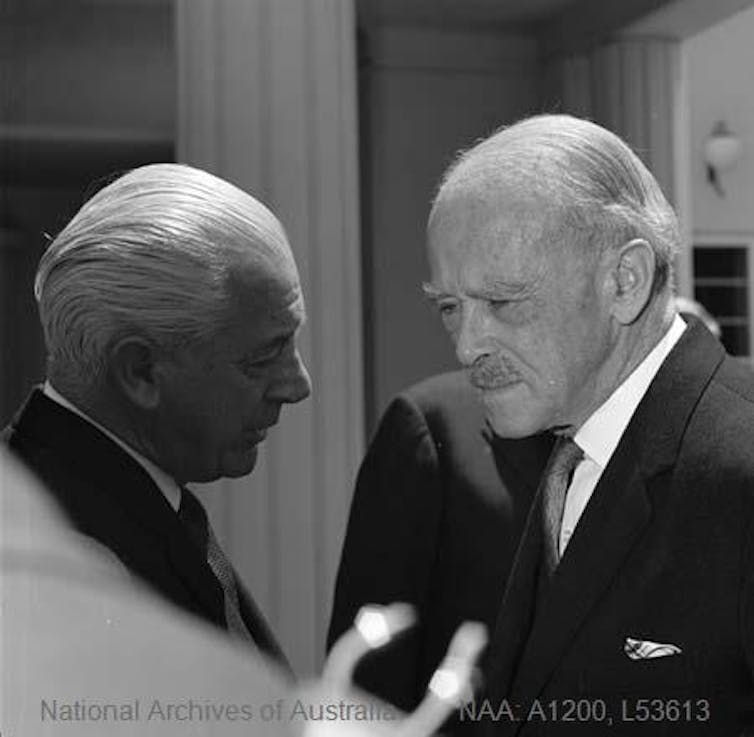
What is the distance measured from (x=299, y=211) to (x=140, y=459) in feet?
1.56

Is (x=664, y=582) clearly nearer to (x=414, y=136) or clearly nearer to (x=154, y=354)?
(x=154, y=354)

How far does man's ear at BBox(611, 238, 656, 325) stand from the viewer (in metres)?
1.37

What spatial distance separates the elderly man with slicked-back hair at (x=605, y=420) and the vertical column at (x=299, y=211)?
32 cm

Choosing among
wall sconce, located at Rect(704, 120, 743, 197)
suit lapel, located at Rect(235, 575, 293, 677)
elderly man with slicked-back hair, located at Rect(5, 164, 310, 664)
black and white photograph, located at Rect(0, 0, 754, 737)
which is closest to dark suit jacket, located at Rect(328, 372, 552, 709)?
black and white photograph, located at Rect(0, 0, 754, 737)

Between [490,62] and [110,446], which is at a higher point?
[490,62]

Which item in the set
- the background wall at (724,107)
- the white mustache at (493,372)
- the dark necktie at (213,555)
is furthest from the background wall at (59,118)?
the background wall at (724,107)

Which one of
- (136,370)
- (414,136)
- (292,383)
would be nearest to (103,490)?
(136,370)

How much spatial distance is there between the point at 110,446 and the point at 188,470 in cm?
9

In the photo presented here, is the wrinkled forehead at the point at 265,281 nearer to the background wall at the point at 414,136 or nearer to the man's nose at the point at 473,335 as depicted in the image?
the man's nose at the point at 473,335

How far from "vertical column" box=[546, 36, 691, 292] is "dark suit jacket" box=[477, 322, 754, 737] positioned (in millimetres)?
492

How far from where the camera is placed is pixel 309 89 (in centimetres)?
175

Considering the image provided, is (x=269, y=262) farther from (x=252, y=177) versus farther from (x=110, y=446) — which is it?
(x=252, y=177)

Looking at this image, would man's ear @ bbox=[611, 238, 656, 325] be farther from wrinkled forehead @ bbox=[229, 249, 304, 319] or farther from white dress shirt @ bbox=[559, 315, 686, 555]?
wrinkled forehead @ bbox=[229, 249, 304, 319]

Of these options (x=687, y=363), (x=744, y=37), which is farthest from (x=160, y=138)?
(x=744, y=37)
